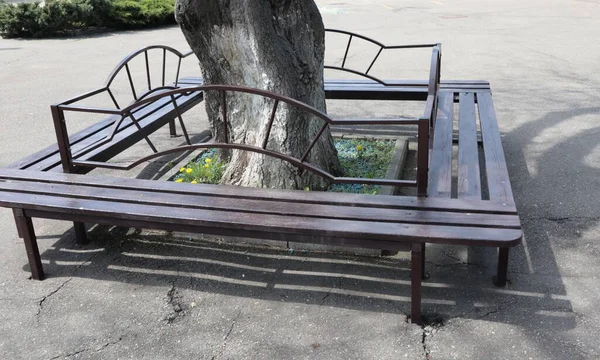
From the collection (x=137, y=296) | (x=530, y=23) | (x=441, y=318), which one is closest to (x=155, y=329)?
(x=137, y=296)

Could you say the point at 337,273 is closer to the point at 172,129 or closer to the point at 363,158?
the point at 363,158

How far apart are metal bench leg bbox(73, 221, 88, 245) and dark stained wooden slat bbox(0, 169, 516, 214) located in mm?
391

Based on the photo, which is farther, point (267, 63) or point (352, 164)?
point (352, 164)

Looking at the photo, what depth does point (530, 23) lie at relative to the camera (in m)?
13.5

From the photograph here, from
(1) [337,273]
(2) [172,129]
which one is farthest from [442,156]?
(2) [172,129]

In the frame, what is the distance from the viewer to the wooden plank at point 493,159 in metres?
3.16

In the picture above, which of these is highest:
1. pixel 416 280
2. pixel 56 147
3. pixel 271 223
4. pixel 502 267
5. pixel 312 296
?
pixel 56 147

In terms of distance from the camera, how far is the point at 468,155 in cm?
380

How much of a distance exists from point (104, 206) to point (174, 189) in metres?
0.38

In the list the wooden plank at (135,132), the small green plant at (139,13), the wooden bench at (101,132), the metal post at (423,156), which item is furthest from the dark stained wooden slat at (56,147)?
the small green plant at (139,13)

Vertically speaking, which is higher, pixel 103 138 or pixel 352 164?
pixel 103 138

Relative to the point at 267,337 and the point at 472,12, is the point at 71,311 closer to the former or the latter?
the point at 267,337

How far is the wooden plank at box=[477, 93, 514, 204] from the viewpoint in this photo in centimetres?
316

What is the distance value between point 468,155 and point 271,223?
1.48m
